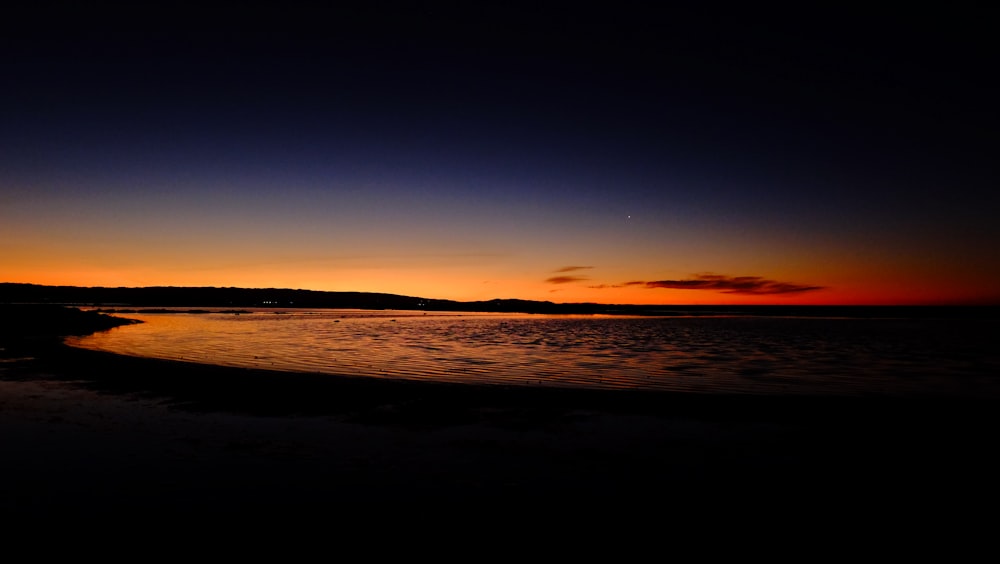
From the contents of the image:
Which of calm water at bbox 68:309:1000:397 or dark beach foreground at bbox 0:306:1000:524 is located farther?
calm water at bbox 68:309:1000:397

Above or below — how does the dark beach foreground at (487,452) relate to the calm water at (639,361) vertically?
below

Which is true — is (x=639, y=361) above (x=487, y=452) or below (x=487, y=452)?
above

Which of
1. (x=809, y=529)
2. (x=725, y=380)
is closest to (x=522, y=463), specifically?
(x=809, y=529)

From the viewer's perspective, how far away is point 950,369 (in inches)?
970

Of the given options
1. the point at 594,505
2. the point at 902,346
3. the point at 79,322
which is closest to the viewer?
the point at 594,505

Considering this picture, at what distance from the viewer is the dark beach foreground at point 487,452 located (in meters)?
8.12

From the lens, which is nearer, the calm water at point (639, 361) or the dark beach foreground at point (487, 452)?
the dark beach foreground at point (487, 452)

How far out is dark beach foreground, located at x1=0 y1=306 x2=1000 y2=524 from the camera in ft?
26.6

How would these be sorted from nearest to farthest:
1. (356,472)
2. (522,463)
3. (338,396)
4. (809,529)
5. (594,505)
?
(809,529) < (594,505) < (356,472) < (522,463) < (338,396)

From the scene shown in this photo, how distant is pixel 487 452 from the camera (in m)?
10.9

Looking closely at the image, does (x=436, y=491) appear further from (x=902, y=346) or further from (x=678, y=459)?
(x=902, y=346)

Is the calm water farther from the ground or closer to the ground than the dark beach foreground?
farther from the ground

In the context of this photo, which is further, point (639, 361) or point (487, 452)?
point (639, 361)

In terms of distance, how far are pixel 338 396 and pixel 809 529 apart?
42.5ft
